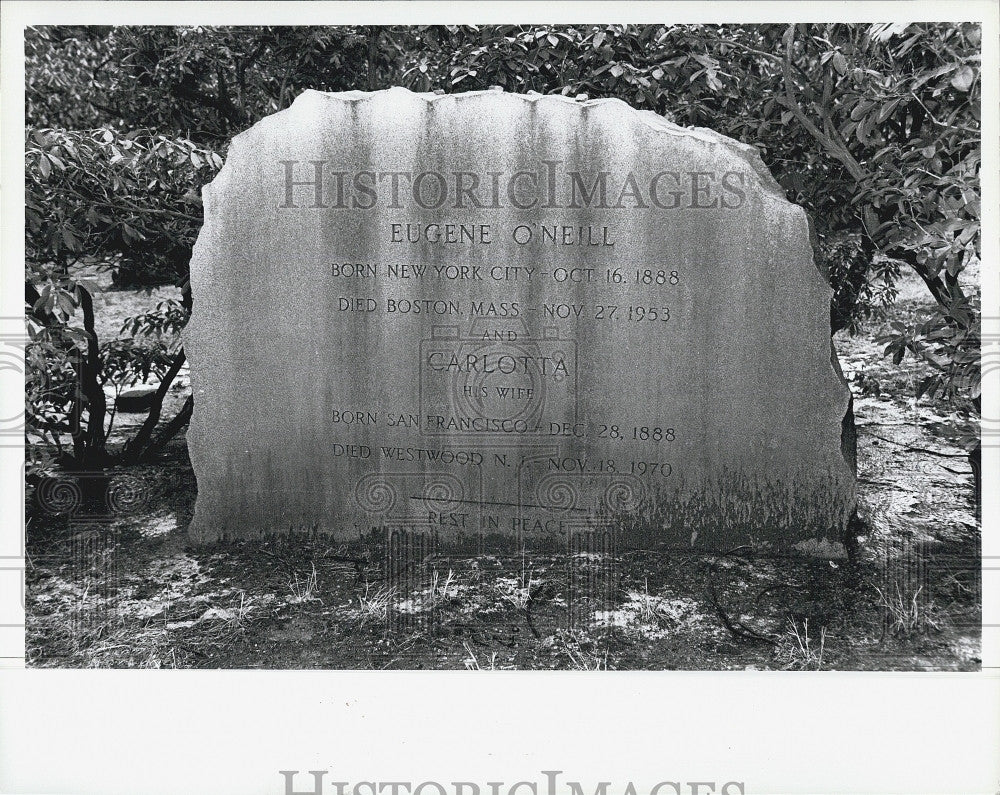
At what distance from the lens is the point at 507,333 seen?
3.46 meters

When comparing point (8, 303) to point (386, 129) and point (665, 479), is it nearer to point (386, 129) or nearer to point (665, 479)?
point (386, 129)

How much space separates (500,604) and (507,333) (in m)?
0.97

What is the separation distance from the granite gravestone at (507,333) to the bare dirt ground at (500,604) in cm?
15

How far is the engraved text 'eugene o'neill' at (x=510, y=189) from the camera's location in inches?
132

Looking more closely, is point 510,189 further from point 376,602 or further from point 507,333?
point 376,602

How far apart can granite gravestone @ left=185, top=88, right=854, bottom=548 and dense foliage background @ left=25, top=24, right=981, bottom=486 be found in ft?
1.55

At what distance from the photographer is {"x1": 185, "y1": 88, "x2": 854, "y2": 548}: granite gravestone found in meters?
3.37

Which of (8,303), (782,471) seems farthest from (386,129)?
(782,471)

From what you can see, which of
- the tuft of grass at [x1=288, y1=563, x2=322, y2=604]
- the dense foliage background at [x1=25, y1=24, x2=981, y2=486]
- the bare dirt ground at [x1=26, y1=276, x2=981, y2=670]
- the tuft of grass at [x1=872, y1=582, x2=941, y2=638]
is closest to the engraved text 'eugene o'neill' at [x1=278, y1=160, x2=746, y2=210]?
the dense foliage background at [x1=25, y1=24, x2=981, y2=486]

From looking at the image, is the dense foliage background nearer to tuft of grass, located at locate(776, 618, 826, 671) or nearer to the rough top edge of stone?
the rough top edge of stone

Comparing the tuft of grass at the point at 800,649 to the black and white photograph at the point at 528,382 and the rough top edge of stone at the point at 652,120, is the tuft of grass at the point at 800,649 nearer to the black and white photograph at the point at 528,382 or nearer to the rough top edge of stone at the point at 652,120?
the black and white photograph at the point at 528,382

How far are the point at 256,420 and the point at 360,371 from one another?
1.43 ft

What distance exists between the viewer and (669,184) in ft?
11.0

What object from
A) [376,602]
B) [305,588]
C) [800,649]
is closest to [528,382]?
[376,602]
